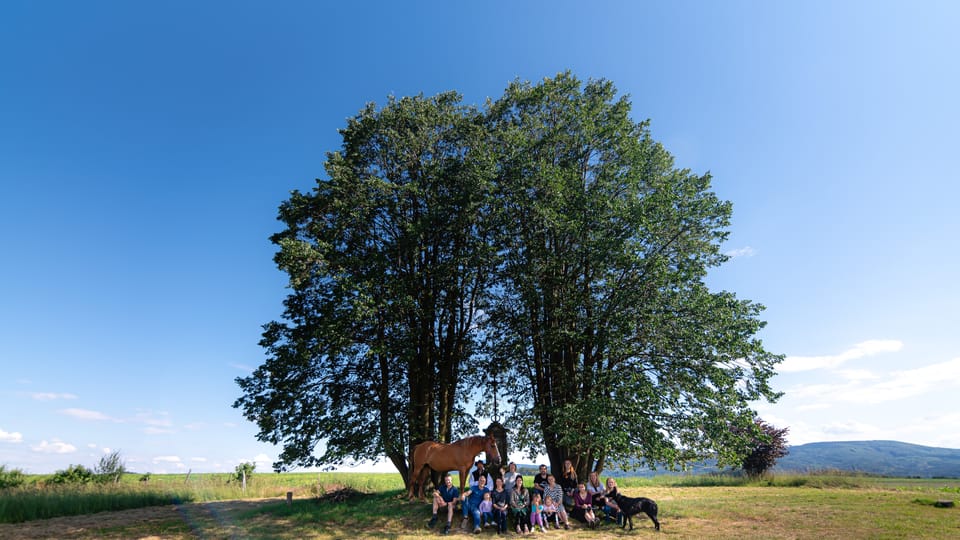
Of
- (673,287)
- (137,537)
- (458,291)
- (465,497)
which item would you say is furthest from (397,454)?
(673,287)

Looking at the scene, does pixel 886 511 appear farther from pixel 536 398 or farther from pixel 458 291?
pixel 458 291

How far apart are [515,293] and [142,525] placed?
1490cm

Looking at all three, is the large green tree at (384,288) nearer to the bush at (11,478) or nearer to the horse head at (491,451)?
the horse head at (491,451)

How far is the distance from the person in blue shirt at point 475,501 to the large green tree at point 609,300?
273cm

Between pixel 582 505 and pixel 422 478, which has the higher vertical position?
pixel 422 478

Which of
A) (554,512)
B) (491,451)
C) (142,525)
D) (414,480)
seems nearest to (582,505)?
(554,512)

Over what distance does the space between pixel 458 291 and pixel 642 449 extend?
9094 mm

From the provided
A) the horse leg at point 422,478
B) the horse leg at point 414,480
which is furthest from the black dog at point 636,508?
the horse leg at point 414,480

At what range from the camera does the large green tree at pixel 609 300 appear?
47.1 ft

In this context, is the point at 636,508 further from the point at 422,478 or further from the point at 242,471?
the point at 242,471

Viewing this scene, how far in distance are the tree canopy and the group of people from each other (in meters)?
1.35

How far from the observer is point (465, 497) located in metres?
13.5

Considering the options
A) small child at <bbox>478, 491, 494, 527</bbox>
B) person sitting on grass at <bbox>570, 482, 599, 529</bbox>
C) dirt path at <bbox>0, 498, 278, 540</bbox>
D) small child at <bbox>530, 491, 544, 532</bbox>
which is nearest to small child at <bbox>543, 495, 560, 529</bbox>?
small child at <bbox>530, 491, 544, 532</bbox>

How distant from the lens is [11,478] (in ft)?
76.7
